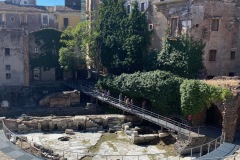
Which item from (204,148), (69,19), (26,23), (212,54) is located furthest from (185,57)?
(26,23)

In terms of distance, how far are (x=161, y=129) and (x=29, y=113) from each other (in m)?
15.2

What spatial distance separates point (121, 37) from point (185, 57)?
33.1ft

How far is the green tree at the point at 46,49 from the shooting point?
142 ft

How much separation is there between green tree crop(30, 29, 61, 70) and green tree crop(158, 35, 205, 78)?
18386 millimetres

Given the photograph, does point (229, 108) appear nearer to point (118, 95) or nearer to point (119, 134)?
point (119, 134)

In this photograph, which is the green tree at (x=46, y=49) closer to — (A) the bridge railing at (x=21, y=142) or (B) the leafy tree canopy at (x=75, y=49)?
(B) the leafy tree canopy at (x=75, y=49)

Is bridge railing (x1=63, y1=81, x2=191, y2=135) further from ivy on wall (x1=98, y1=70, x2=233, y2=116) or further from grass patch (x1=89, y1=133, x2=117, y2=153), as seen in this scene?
grass patch (x1=89, y1=133, x2=117, y2=153)

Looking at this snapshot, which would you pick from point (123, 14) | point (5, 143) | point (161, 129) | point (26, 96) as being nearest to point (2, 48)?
point (26, 96)

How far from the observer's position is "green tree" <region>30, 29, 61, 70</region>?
142ft

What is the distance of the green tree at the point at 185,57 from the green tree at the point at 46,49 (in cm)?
1839

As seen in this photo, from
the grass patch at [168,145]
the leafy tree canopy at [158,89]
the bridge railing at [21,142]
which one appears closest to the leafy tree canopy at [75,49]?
the leafy tree canopy at [158,89]

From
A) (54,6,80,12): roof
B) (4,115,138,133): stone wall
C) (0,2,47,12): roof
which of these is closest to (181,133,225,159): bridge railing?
(4,115,138,133): stone wall

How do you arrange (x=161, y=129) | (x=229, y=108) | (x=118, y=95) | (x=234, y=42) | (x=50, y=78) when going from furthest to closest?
(x=50, y=78)
(x=118, y=95)
(x=234, y=42)
(x=161, y=129)
(x=229, y=108)

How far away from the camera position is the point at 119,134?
2900 cm
